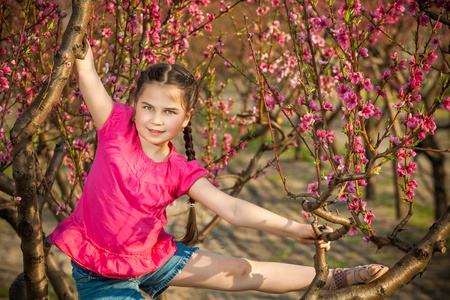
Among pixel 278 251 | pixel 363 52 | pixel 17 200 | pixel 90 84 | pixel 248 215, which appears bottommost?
pixel 248 215

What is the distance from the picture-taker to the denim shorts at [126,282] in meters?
2.28

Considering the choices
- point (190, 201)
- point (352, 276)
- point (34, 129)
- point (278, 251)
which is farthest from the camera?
point (278, 251)

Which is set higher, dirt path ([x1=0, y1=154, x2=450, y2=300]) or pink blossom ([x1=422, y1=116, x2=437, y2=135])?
dirt path ([x1=0, y1=154, x2=450, y2=300])

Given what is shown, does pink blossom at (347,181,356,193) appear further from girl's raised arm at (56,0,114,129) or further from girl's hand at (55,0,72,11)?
girl's hand at (55,0,72,11)

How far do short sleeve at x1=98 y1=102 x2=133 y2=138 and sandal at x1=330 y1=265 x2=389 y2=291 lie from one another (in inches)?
Result: 46.9

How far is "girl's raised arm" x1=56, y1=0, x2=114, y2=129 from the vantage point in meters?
2.21

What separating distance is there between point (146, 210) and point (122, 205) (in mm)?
109

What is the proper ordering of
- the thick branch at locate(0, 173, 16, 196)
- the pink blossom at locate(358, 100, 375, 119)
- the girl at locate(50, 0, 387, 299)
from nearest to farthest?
the pink blossom at locate(358, 100, 375, 119) → the girl at locate(50, 0, 387, 299) → the thick branch at locate(0, 173, 16, 196)

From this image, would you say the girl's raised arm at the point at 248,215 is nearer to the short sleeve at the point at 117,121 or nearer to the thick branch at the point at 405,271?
the thick branch at the point at 405,271

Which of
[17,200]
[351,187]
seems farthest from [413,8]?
[17,200]

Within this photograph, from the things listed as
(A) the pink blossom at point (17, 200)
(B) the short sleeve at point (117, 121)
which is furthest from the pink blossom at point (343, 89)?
(A) the pink blossom at point (17, 200)

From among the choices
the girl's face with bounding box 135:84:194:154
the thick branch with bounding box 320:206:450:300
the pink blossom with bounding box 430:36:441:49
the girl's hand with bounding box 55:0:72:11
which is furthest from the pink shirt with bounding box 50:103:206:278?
the pink blossom with bounding box 430:36:441:49

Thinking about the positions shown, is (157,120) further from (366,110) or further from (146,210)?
(366,110)

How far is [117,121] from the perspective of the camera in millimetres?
2340
